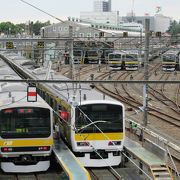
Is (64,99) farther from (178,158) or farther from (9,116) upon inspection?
(178,158)

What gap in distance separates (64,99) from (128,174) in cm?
291

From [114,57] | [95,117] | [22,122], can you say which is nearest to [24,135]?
[22,122]

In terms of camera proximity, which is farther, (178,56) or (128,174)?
(178,56)

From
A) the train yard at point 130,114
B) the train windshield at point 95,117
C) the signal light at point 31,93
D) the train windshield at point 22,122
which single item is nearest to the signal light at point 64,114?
the train yard at point 130,114

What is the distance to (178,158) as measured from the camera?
1584 cm

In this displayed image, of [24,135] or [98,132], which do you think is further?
[98,132]

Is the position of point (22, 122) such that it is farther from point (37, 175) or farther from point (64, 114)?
point (64, 114)

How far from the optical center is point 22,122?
1295 centimetres

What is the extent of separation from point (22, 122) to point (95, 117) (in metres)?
1.99

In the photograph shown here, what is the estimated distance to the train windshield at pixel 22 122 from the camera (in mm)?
12875

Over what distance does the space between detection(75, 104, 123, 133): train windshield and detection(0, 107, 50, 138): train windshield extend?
1010 millimetres

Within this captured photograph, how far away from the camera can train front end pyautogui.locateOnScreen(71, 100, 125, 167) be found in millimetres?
13453

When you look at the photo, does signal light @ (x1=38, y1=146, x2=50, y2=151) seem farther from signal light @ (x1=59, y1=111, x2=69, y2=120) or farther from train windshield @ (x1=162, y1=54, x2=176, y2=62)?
train windshield @ (x1=162, y1=54, x2=176, y2=62)

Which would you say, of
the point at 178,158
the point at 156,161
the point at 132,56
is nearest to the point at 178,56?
the point at 132,56
